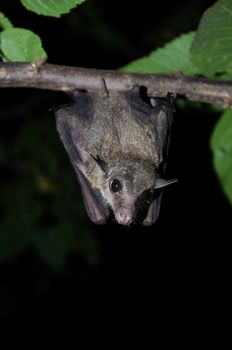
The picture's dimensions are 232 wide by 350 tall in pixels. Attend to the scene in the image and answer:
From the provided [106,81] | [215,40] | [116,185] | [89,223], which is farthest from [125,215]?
[89,223]

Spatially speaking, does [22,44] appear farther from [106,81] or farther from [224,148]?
[224,148]

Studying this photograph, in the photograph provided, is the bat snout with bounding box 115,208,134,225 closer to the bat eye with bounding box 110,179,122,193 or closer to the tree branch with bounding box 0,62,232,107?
the bat eye with bounding box 110,179,122,193

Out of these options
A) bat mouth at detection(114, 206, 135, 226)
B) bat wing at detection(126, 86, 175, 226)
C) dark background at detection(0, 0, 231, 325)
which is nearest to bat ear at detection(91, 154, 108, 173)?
bat mouth at detection(114, 206, 135, 226)

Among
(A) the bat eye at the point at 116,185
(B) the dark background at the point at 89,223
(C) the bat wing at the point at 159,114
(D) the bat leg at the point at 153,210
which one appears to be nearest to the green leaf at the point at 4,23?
(C) the bat wing at the point at 159,114

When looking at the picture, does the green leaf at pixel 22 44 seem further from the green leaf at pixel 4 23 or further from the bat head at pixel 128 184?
the bat head at pixel 128 184

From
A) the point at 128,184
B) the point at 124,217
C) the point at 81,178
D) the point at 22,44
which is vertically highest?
the point at 22,44

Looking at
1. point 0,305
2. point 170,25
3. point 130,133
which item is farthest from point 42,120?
point 130,133
